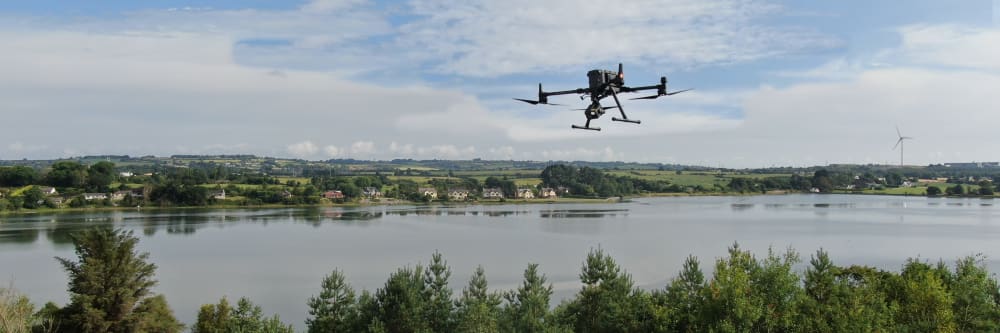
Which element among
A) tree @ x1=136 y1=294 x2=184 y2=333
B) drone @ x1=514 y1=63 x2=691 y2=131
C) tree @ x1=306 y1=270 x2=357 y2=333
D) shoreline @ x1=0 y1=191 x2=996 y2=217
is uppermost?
drone @ x1=514 y1=63 x2=691 y2=131

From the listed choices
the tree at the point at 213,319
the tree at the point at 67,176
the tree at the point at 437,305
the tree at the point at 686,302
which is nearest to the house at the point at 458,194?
the tree at the point at 67,176

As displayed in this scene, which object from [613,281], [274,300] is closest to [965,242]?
[613,281]

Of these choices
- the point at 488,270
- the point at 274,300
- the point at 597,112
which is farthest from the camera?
the point at 488,270

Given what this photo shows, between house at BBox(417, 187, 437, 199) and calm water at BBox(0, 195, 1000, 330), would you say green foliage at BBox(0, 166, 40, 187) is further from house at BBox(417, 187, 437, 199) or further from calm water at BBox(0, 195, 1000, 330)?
house at BBox(417, 187, 437, 199)

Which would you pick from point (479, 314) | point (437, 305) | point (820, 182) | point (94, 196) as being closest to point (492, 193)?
point (94, 196)

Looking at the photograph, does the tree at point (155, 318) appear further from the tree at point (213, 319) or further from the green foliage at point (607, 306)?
the green foliage at point (607, 306)

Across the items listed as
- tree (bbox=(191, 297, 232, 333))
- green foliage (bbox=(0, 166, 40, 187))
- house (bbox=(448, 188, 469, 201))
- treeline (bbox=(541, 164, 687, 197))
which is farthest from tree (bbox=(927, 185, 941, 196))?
green foliage (bbox=(0, 166, 40, 187))

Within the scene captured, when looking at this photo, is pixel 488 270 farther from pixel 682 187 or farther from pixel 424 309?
pixel 682 187
